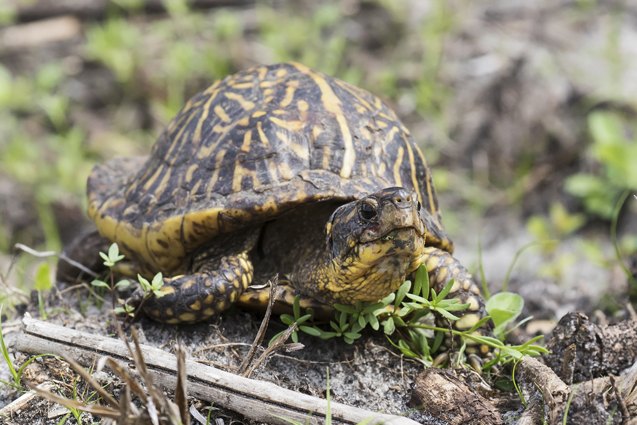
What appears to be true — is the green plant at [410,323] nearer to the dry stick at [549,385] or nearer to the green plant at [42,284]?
the dry stick at [549,385]

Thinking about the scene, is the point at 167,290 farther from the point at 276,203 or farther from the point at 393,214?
the point at 393,214

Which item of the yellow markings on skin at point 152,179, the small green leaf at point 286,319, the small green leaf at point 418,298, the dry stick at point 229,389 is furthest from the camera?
the yellow markings on skin at point 152,179

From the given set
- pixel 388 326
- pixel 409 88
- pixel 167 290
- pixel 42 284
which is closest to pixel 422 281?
pixel 388 326

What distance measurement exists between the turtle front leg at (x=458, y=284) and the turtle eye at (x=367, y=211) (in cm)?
53

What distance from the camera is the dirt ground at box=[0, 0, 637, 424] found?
267 inches

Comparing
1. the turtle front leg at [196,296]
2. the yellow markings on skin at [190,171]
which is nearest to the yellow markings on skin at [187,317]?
the turtle front leg at [196,296]

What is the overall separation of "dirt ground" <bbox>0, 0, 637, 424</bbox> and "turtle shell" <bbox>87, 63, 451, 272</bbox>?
1.57 m

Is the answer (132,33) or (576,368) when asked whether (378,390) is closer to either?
(576,368)

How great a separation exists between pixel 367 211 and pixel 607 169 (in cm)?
456

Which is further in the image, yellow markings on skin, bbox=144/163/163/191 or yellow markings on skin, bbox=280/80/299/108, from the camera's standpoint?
yellow markings on skin, bbox=144/163/163/191

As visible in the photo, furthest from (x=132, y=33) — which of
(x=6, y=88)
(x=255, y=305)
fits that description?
(x=255, y=305)

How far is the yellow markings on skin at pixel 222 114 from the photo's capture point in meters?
3.49

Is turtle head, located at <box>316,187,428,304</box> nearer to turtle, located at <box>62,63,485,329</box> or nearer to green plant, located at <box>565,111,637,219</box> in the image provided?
turtle, located at <box>62,63,485,329</box>

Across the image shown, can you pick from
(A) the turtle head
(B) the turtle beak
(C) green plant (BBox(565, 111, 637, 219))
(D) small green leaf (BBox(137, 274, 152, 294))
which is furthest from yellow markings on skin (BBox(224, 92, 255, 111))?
(C) green plant (BBox(565, 111, 637, 219))
